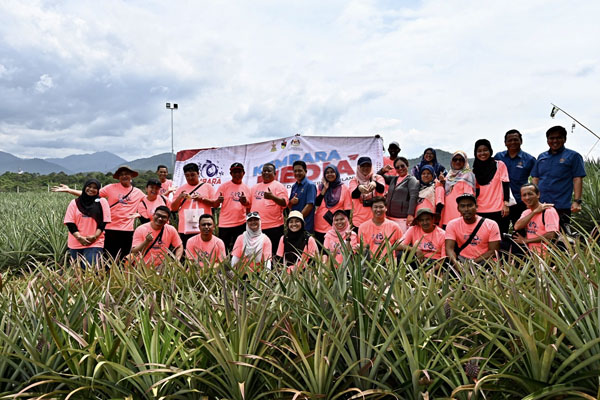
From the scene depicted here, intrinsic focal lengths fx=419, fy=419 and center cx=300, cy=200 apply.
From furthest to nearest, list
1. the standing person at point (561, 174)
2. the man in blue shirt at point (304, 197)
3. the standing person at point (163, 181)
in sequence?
the standing person at point (163, 181) → the man in blue shirt at point (304, 197) → the standing person at point (561, 174)

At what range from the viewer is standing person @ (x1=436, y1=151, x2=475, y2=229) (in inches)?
217

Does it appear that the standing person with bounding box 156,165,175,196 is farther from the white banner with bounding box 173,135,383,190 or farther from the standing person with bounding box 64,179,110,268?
the standing person with bounding box 64,179,110,268

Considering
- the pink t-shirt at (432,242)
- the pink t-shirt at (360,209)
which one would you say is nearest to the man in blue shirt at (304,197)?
the pink t-shirt at (360,209)

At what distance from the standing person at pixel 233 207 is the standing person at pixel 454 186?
2.89 m

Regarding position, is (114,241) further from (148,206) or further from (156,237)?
(156,237)

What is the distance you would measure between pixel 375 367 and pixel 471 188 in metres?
3.98

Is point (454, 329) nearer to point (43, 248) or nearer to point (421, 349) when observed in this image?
point (421, 349)

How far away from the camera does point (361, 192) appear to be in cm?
596

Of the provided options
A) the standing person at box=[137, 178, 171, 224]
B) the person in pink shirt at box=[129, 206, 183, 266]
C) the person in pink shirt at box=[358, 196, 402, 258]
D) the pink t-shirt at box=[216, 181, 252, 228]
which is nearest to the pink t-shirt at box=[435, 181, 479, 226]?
the person in pink shirt at box=[358, 196, 402, 258]

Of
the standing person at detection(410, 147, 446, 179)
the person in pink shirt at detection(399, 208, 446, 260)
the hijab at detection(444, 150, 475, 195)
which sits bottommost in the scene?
the person in pink shirt at detection(399, 208, 446, 260)

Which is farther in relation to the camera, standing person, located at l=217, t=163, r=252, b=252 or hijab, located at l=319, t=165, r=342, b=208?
standing person, located at l=217, t=163, r=252, b=252

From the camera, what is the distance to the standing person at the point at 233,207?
21.4 feet

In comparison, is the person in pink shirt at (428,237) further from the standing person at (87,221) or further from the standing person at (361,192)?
the standing person at (87,221)

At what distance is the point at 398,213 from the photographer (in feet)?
19.5
